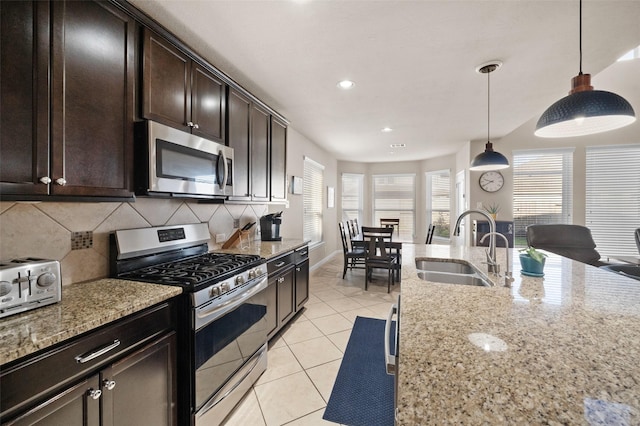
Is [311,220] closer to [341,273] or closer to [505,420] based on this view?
[341,273]

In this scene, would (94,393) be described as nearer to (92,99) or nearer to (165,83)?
(92,99)

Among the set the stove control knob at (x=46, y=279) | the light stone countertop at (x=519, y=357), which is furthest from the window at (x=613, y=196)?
the stove control knob at (x=46, y=279)

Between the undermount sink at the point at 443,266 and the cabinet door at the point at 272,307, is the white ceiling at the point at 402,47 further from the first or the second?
the cabinet door at the point at 272,307

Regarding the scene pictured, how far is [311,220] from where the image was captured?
5.15 m

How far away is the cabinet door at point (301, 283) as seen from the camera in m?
2.90

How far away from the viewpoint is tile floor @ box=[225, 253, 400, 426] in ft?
5.56

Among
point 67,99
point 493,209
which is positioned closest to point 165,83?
point 67,99

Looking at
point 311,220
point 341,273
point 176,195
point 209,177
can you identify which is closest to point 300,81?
point 209,177

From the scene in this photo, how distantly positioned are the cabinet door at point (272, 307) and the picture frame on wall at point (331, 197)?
385 cm

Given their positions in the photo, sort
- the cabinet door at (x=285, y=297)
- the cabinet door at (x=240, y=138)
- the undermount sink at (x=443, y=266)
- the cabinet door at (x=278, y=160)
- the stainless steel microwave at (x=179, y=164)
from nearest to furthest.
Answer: the stainless steel microwave at (x=179, y=164) → the undermount sink at (x=443, y=266) → the cabinet door at (x=240, y=138) → the cabinet door at (x=285, y=297) → the cabinet door at (x=278, y=160)

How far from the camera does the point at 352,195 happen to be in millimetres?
7180

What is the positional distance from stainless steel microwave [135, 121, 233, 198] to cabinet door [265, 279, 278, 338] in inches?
35.2

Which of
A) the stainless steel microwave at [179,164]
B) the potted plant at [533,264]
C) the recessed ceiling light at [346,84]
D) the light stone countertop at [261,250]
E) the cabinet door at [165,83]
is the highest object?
the recessed ceiling light at [346,84]

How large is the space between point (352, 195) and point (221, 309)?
593 centimetres
